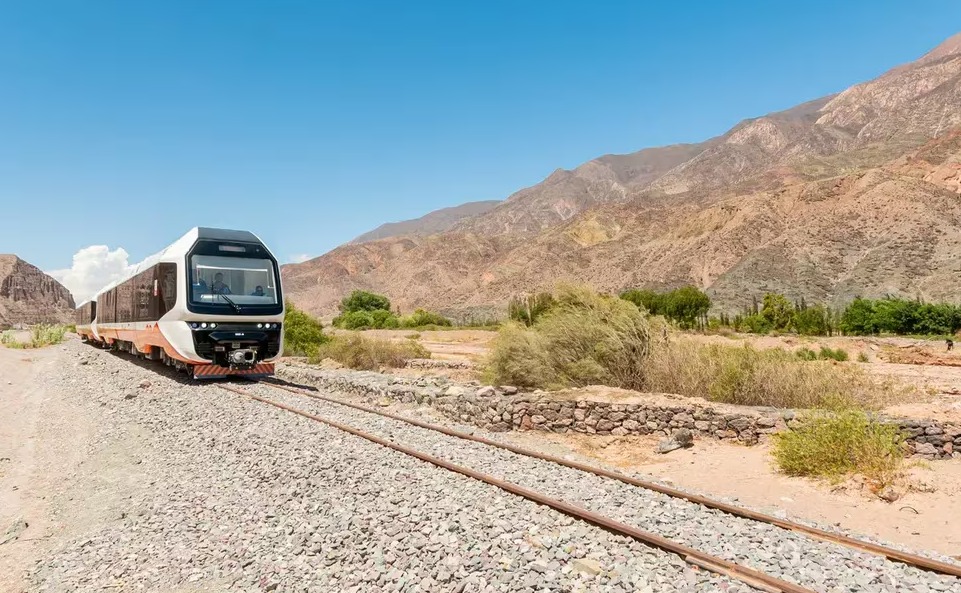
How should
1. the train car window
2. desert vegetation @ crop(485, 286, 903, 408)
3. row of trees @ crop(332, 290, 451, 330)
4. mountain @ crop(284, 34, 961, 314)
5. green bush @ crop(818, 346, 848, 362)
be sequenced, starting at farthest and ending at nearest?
row of trees @ crop(332, 290, 451, 330), mountain @ crop(284, 34, 961, 314), green bush @ crop(818, 346, 848, 362), the train car window, desert vegetation @ crop(485, 286, 903, 408)

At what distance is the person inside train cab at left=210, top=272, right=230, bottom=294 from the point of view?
15411 millimetres

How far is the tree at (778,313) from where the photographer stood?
159 feet

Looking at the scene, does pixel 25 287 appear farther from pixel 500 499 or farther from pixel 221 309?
pixel 500 499

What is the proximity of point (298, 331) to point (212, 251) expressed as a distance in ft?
46.6

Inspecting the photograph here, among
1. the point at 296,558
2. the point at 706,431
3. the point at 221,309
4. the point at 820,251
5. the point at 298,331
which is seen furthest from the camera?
the point at 820,251

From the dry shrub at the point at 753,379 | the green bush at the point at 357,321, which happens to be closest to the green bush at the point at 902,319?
the dry shrub at the point at 753,379

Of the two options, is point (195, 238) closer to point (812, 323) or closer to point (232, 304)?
point (232, 304)

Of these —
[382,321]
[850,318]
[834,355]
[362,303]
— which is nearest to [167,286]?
[834,355]

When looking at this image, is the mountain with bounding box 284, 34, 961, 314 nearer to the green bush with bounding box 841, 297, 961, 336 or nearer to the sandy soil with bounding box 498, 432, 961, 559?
the green bush with bounding box 841, 297, 961, 336

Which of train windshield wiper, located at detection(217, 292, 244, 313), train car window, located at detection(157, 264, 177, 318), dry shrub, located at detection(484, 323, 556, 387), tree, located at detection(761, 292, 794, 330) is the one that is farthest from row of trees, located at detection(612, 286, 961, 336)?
train car window, located at detection(157, 264, 177, 318)

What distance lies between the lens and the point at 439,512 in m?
6.29

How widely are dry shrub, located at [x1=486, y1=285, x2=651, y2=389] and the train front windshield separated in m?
6.44

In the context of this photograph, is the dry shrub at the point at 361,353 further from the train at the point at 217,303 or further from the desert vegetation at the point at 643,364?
the desert vegetation at the point at 643,364

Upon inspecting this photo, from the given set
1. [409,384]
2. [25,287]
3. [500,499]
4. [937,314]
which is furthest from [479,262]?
[25,287]
